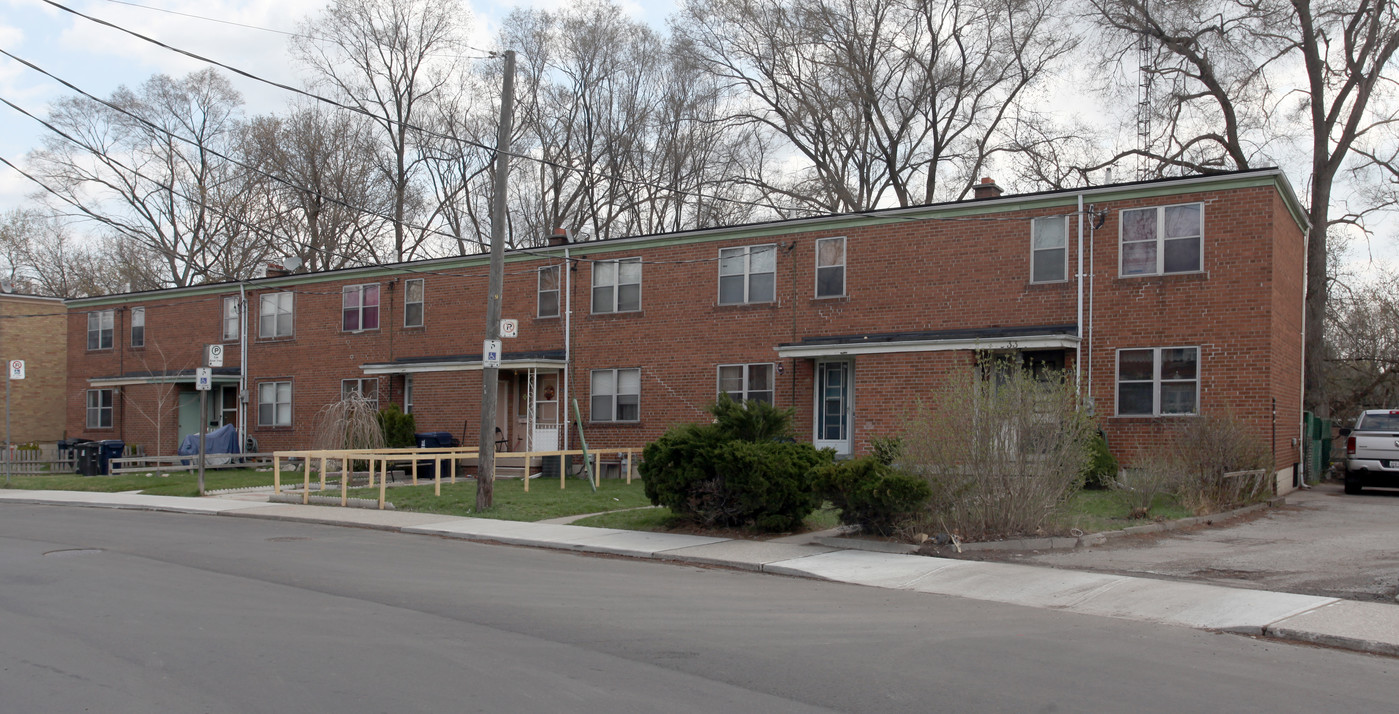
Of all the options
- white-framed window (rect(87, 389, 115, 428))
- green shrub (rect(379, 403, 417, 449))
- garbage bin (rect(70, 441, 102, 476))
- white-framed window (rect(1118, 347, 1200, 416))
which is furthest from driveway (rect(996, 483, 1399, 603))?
white-framed window (rect(87, 389, 115, 428))

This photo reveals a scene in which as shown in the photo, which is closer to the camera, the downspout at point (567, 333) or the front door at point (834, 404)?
the front door at point (834, 404)

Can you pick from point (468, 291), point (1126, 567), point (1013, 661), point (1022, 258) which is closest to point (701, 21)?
point (468, 291)

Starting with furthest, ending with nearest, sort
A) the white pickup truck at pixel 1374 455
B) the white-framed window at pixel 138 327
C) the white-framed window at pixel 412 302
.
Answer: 1. the white-framed window at pixel 138 327
2. the white-framed window at pixel 412 302
3. the white pickup truck at pixel 1374 455

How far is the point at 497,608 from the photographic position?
920 cm

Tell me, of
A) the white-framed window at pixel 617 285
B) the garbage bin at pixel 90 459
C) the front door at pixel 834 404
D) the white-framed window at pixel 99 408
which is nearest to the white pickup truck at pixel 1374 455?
the front door at pixel 834 404

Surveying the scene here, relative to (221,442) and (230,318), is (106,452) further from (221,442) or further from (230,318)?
(230,318)

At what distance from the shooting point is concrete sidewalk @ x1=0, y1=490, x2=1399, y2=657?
8.41 metres

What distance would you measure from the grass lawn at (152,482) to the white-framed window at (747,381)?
10.8 metres

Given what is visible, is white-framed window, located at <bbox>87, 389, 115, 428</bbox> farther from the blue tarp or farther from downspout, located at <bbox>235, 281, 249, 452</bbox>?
the blue tarp

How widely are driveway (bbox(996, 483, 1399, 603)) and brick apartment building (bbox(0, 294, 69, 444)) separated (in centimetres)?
3765

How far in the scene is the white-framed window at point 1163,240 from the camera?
63.2 ft

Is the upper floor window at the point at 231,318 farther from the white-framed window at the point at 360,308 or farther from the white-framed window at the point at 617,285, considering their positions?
the white-framed window at the point at 617,285

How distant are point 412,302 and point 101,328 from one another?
1451 centimetres

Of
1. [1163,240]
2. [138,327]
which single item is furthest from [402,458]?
[138,327]
